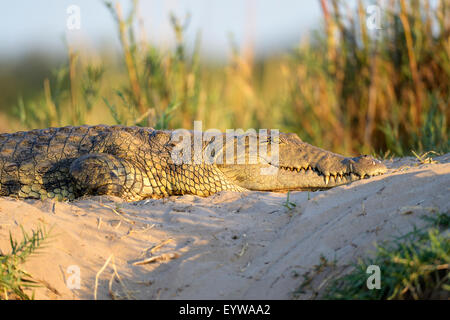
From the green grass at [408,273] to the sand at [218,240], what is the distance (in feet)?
0.40

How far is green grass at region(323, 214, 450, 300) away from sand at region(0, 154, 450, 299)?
0.12 metres

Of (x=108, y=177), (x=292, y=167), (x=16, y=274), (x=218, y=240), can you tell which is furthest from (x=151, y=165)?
(x=16, y=274)

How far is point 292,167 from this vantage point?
4102 mm

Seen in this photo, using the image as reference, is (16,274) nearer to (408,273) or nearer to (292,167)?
(408,273)

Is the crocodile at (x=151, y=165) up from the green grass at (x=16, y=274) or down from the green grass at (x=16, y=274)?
up

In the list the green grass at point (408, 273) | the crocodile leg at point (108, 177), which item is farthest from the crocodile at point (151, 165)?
the green grass at point (408, 273)

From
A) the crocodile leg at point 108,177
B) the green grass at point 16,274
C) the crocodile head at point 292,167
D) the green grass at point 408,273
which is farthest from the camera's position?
the crocodile head at point 292,167

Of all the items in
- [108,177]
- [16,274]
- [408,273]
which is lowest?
[16,274]

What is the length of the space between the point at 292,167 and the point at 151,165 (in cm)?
120

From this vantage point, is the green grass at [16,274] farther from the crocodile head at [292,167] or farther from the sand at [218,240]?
the crocodile head at [292,167]

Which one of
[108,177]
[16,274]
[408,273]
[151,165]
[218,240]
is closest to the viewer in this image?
[408,273]

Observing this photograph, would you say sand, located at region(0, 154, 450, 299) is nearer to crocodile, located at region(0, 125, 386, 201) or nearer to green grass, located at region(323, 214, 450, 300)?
green grass, located at region(323, 214, 450, 300)

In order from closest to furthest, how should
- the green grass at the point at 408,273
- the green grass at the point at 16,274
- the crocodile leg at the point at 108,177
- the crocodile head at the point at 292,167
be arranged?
1. the green grass at the point at 408,273
2. the green grass at the point at 16,274
3. the crocodile leg at the point at 108,177
4. the crocodile head at the point at 292,167

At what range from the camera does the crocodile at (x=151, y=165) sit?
3.89m
